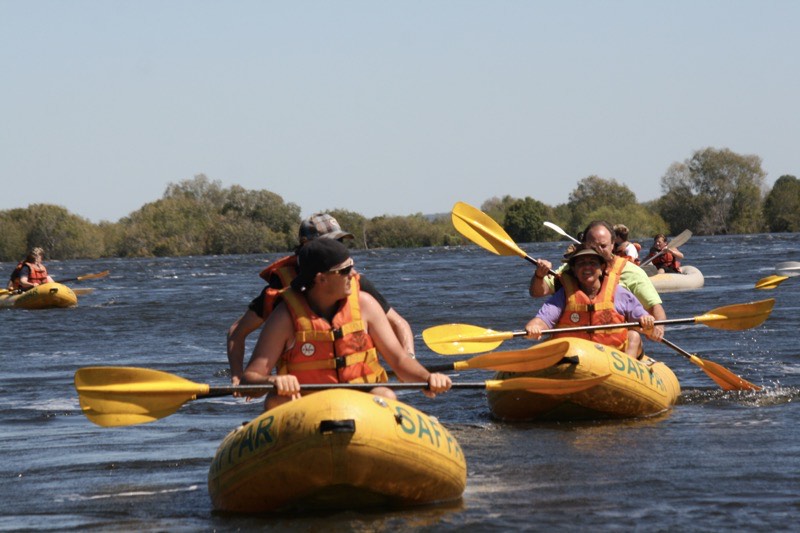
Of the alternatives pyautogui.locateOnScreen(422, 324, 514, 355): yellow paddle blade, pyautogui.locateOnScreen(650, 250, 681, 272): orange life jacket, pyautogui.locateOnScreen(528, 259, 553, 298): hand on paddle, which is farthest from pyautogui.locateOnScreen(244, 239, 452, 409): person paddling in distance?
pyautogui.locateOnScreen(650, 250, 681, 272): orange life jacket

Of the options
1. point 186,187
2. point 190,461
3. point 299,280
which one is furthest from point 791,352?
point 186,187

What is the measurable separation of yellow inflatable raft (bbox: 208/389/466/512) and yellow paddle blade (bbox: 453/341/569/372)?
2.81 ft

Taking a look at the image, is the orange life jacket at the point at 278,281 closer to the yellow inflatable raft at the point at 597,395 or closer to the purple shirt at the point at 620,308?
the yellow inflatable raft at the point at 597,395

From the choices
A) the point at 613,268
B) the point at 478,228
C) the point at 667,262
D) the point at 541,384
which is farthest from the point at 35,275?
the point at 541,384

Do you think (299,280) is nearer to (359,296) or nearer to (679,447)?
(359,296)

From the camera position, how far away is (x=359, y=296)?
5.84m

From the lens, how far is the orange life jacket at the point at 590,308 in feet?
28.0

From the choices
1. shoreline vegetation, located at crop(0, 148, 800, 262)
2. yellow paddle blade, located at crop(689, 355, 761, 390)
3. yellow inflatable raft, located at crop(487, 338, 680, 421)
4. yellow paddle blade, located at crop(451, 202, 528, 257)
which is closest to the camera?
yellow inflatable raft, located at crop(487, 338, 680, 421)

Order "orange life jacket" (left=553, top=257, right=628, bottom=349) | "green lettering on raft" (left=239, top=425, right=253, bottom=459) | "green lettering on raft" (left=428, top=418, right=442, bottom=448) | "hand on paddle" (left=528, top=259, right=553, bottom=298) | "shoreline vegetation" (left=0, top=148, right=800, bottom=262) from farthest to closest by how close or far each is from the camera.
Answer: "shoreline vegetation" (left=0, top=148, right=800, bottom=262), "hand on paddle" (left=528, top=259, right=553, bottom=298), "orange life jacket" (left=553, top=257, right=628, bottom=349), "green lettering on raft" (left=428, top=418, right=442, bottom=448), "green lettering on raft" (left=239, top=425, right=253, bottom=459)

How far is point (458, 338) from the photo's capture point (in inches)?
332

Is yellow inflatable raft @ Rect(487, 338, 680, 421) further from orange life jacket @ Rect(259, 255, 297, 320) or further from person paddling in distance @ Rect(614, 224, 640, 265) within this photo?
person paddling in distance @ Rect(614, 224, 640, 265)

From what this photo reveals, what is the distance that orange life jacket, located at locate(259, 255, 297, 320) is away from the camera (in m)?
6.09

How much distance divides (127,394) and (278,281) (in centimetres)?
87

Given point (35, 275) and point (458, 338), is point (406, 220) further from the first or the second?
point (458, 338)
